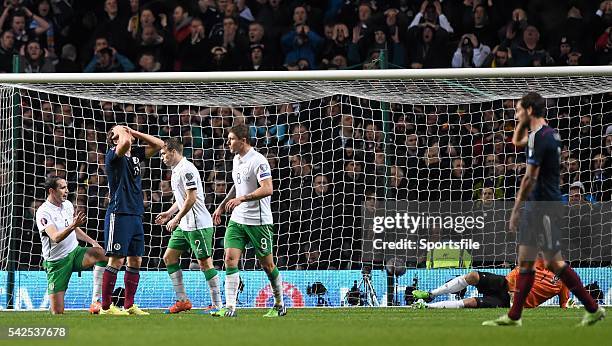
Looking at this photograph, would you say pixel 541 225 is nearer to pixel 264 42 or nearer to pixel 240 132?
pixel 240 132

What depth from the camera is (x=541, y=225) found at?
9625 millimetres

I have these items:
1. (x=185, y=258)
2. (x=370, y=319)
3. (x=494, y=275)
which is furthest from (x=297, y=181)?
(x=370, y=319)

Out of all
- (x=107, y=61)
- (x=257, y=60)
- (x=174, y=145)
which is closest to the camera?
(x=174, y=145)

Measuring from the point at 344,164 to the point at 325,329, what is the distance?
20.1 ft

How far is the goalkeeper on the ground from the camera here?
Answer: 13.1m

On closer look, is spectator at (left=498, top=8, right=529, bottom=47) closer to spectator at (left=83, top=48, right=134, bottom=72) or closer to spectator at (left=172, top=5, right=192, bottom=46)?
spectator at (left=172, top=5, right=192, bottom=46)

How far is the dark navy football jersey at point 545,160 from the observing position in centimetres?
955

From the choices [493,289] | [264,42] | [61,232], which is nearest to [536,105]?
[493,289]

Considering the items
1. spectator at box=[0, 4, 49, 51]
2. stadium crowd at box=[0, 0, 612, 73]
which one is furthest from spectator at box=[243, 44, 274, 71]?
spectator at box=[0, 4, 49, 51]

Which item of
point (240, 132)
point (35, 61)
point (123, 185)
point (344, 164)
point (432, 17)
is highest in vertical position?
point (432, 17)

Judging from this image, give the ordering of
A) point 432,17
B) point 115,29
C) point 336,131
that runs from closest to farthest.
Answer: point 336,131 < point 432,17 < point 115,29

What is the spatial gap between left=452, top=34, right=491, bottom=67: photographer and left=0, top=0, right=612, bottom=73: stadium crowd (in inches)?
0.6

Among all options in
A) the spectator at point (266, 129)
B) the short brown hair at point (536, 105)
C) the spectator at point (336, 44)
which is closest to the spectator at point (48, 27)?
the spectator at point (266, 129)

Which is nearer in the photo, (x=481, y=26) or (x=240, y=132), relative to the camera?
(x=240, y=132)
